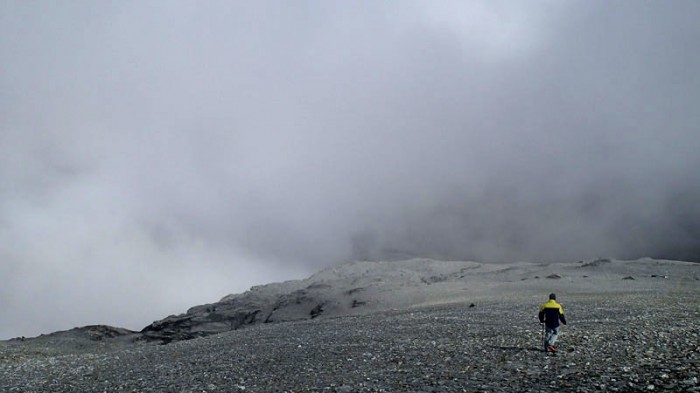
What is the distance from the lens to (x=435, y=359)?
2017cm

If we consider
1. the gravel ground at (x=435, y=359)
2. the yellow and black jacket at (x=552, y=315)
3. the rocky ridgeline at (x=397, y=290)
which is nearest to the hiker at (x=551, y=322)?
the yellow and black jacket at (x=552, y=315)

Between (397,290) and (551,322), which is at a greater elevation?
(551,322)

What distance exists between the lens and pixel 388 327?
3177 cm

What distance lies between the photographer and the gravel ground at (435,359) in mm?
15570

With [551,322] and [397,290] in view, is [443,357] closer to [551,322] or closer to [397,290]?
[551,322]

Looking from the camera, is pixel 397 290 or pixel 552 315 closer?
pixel 552 315

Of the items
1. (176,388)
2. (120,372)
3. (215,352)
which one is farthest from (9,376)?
(176,388)

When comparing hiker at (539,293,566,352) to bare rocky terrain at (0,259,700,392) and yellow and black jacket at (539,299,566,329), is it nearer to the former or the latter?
yellow and black jacket at (539,299,566,329)

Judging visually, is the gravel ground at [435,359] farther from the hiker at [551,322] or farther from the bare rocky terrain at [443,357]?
the hiker at [551,322]

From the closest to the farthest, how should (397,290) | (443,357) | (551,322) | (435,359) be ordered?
1. (551,322)
2. (435,359)
3. (443,357)
4. (397,290)

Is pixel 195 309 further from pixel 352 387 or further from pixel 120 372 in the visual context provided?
pixel 352 387

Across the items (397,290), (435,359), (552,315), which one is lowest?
(435,359)

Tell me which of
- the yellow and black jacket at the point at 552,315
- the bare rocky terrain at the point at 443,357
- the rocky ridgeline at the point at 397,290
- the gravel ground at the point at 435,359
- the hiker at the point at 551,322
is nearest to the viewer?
the gravel ground at the point at 435,359

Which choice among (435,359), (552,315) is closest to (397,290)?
(435,359)
